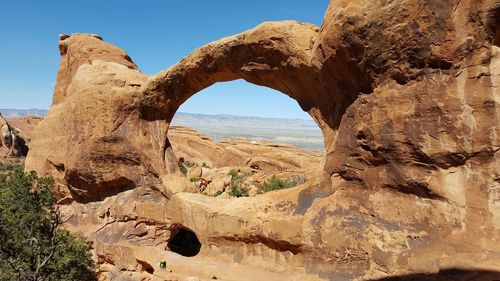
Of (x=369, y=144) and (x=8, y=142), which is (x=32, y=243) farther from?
(x=8, y=142)

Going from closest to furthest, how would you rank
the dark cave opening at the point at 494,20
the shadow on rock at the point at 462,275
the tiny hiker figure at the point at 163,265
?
the shadow on rock at the point at 462,275 < the dark cave opening at the point at 494,20 < the tiny hiker figure at the point at 163,265

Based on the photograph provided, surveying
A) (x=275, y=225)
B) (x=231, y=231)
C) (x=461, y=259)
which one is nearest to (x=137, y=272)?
(x=231, y=231)

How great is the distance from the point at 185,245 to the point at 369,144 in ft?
31.6

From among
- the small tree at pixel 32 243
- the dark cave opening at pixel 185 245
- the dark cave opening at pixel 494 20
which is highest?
the dark cave opening at pixel 494 20

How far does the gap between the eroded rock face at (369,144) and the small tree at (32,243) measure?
250 cm

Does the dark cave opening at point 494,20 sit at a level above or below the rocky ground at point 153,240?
above

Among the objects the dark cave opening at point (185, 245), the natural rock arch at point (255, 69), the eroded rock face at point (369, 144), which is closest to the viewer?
the eroded rock face at point (369, 144)

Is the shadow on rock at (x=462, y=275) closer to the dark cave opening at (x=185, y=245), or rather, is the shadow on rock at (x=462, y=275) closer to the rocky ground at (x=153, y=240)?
the rocky ground at (x=153, y=240)

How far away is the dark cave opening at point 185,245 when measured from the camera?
14.3 metres

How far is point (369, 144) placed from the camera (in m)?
8.07

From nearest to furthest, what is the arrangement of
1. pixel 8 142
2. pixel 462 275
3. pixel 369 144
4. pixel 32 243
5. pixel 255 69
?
pixel 462 275, pixel 369 144, pixel 32 243, pixel 255 69, pixel 8 142

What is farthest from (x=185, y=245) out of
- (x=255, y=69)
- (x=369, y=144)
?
(x=369, y=144)

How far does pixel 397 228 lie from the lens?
299 inches

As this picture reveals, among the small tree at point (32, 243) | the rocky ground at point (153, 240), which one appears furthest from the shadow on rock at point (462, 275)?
the small tree at point (32, 243)
